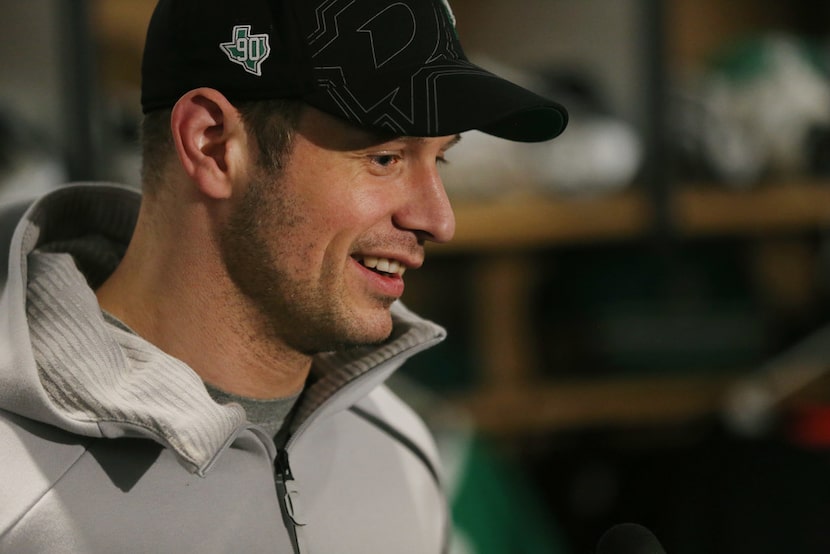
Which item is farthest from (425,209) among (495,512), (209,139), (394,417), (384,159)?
(495,512)

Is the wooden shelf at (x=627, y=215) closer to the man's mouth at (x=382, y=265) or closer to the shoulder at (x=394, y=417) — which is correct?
the shoulder at (x=394, y=417)

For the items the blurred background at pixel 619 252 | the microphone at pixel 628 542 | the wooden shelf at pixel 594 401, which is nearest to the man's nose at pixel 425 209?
the microphone at pixel 628 542

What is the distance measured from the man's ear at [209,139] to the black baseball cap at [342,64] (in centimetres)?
1

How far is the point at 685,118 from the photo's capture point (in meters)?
1.89

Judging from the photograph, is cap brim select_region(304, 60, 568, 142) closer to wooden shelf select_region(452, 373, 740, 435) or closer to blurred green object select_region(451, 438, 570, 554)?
blurred green object select_region(451, 438, 570, 554)

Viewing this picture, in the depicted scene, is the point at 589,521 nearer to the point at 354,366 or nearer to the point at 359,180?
the point at 354,366

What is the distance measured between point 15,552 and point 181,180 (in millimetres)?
254

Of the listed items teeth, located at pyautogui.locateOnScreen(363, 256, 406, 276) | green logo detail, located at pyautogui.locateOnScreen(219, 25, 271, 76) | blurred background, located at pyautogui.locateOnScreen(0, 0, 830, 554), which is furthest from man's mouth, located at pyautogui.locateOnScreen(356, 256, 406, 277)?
blurred background, located at pyautogui.locateOnScreen(0, 0, 830, 554)

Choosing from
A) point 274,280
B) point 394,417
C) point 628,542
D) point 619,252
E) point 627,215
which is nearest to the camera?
point 628,542

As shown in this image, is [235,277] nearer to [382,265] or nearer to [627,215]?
[382,265]

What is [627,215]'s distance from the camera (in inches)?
72.8

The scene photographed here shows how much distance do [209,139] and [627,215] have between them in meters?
1.26

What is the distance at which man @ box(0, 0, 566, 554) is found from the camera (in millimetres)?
645

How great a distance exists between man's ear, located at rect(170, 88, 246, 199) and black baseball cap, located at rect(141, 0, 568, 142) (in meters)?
0.01
